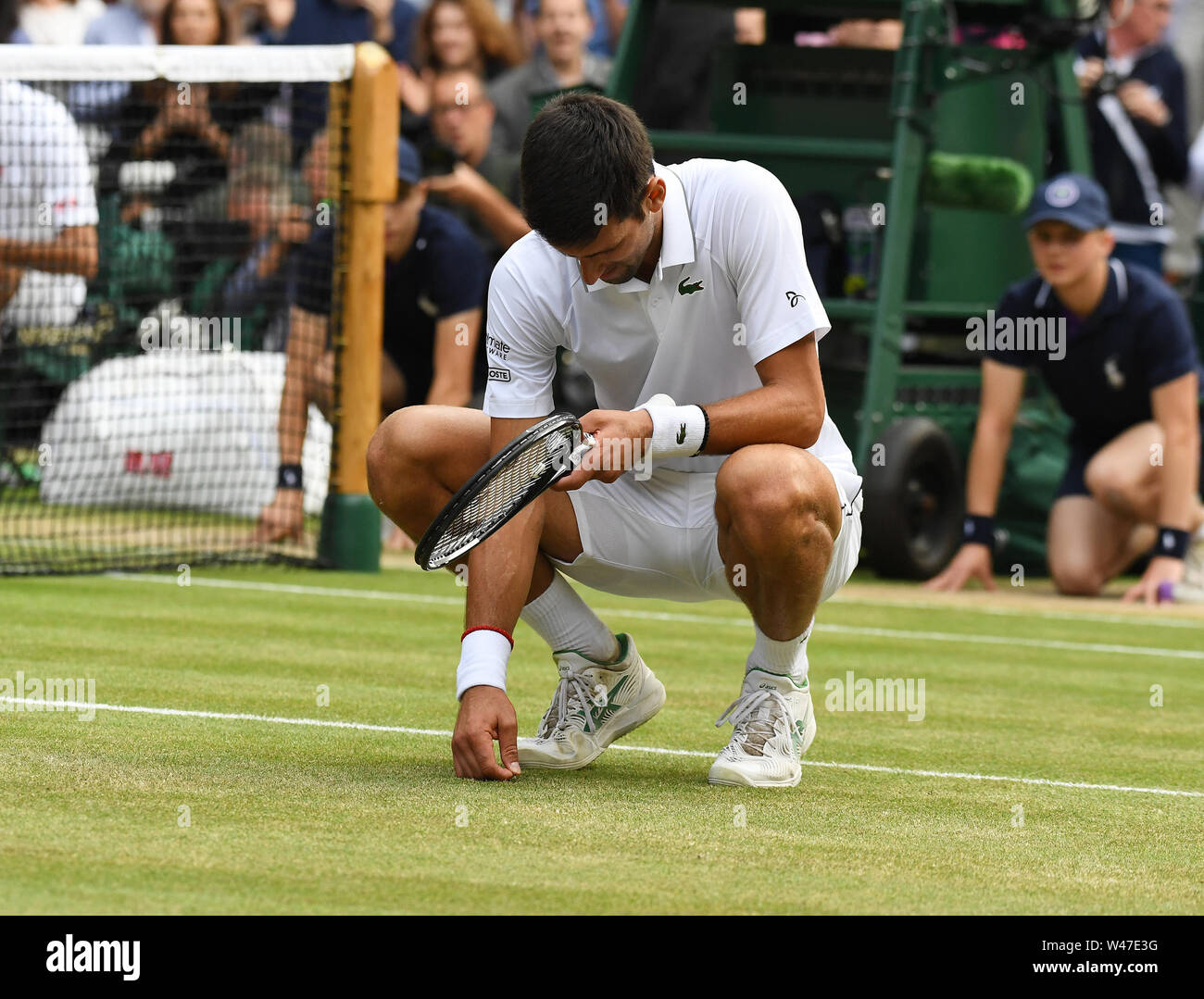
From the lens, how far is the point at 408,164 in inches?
364

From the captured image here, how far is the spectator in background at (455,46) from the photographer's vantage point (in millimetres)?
11156

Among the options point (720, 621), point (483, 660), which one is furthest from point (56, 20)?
point (483, 660)

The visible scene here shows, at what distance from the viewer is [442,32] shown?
11164 mm

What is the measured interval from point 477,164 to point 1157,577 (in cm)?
426

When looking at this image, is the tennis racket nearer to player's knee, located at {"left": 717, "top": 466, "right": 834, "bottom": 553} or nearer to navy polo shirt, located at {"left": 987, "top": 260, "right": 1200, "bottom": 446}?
player's knee, located at {"left": 717, "top": 466, "right": 834, "bottom": 553}

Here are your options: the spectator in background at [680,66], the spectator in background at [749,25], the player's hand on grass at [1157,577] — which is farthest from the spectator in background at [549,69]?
the player's hand on grass at [1157,577]

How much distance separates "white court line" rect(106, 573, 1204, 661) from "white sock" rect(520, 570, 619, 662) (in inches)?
116

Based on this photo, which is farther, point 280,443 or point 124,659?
point 280,443

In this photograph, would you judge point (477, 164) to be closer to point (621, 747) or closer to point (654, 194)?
point (621, 747)

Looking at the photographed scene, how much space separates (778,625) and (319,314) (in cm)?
521

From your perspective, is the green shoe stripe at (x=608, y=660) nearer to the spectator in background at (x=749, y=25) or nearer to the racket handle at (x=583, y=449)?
the racket handle at (x=583, y=449)

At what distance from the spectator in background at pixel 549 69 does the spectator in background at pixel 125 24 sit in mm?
2651
